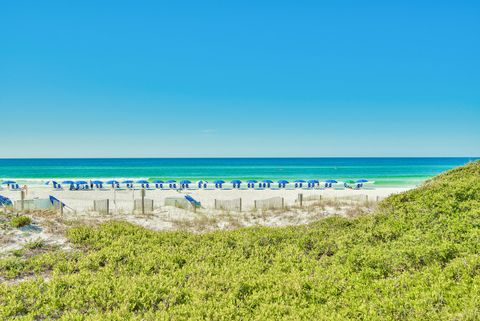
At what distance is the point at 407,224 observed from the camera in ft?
26.1

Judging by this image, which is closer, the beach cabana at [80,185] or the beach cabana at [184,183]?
the beach cabana at [80,185]

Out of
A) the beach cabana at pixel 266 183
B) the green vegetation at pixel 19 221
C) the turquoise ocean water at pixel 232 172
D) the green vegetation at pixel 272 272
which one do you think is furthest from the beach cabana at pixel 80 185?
the green vegetation at pixel 272 272

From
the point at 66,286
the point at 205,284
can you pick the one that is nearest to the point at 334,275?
the point at 205,284

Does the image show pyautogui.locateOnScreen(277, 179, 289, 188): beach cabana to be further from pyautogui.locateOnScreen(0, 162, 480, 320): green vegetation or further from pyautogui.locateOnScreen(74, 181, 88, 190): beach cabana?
pyautogui.locateOnScreen(0, 162, 480, 320): green vegetation

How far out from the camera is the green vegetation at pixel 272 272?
429cm

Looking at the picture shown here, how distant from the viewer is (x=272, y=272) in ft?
19.6

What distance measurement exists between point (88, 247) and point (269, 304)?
505 centimetres

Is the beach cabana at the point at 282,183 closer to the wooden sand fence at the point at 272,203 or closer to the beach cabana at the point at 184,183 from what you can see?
the beach cabana at the point at 184,183

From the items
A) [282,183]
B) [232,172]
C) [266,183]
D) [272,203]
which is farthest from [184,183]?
[232,172]

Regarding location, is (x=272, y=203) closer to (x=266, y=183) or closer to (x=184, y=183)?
(x=184, y=183)

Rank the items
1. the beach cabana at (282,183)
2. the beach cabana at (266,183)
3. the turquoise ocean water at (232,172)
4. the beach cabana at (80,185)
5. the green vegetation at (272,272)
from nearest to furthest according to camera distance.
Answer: the green vegetation at (272,272) < the beach cabana at (80,185) < the beach cabana at (282,183) < the beach cabana at (266,183) < the turquoise ocean water at (232,172)

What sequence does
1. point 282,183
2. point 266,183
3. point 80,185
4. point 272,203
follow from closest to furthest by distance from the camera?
point 272,203 → point 80,185 → point 282,183 → point 266,183

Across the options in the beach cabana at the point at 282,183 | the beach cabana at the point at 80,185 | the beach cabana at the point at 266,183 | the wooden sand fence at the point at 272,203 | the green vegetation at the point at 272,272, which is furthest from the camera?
the beach cabana at the point at 266,183

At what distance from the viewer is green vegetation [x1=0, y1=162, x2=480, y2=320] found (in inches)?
169
